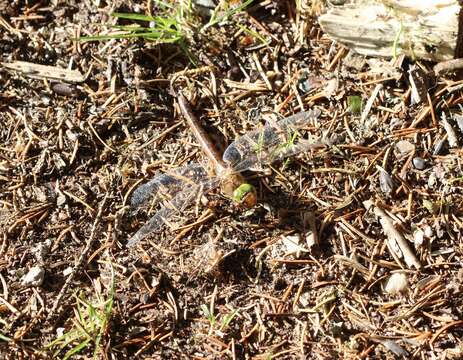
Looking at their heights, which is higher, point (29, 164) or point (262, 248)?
point (29, 164)

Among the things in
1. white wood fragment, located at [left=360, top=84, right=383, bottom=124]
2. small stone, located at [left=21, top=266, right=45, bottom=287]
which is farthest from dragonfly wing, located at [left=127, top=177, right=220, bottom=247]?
white wood fragment, located at [left=360, top=84, right=383, bottom=124]

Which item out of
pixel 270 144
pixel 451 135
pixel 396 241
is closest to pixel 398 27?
pixel 451 135

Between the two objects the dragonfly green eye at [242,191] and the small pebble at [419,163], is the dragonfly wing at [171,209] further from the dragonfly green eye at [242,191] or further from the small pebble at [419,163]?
the small pebble at [419,163]

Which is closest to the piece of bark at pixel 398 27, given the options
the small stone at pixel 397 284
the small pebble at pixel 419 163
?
the small pebble at pixel 419 163

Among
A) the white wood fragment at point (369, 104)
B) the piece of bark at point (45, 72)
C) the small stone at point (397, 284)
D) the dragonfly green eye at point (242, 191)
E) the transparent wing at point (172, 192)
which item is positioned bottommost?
the small stone at point (397, 284)

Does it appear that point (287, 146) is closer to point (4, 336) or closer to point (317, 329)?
point (317, 329)

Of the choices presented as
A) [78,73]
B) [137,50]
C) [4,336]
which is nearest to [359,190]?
[137,50]

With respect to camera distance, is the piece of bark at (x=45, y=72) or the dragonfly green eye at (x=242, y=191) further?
the piece of bark at (x=45, y=72)
